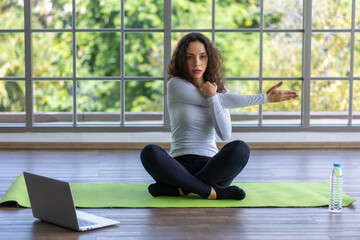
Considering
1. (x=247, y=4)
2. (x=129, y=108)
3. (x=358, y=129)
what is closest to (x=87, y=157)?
(x=129, y=108)

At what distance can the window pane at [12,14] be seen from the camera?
18.1 feet

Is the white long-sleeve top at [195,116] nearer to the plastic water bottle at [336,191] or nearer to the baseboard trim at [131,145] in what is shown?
the plastic water bottle at [336,191]

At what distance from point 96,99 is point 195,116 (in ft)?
7.59

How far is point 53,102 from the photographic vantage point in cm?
557

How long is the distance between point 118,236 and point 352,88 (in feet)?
11.9

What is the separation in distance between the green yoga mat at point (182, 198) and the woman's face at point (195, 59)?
2.36ft

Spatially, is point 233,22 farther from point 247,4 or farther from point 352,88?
point 352,88

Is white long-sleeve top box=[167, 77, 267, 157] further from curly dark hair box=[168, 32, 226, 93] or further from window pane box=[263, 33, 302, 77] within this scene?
window pane box=[263, 33, 302, 77]

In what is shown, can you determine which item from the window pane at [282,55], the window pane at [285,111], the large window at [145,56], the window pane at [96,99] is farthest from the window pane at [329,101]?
the window pane at [96,99]

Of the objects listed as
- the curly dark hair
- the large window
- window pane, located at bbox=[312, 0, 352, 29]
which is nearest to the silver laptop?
the curly dark hair

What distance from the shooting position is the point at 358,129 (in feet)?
18.5

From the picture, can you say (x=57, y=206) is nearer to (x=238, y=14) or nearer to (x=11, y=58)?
(x=11, y=58)

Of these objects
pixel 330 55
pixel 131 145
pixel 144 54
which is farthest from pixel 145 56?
pixel 330 55

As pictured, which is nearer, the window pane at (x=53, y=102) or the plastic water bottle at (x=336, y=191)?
the plastic water bottle at (x=336, y=191)
